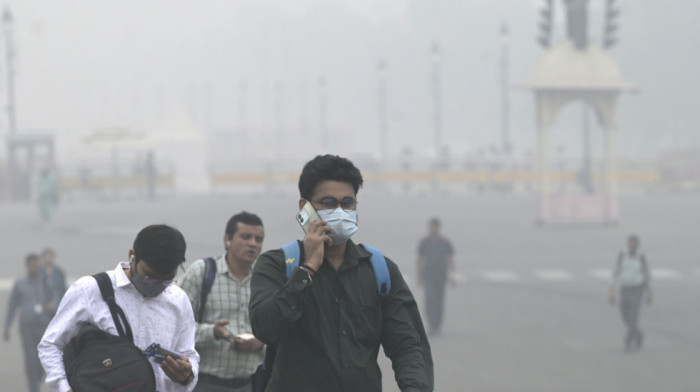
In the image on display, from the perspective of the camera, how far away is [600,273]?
72.6ft

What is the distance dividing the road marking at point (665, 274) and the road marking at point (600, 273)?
0.71m

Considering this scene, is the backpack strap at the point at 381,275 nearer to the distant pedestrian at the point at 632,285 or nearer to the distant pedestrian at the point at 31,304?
the distant pedestrian at the point at 31,304

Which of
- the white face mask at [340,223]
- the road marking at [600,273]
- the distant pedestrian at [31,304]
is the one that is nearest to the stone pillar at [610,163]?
the road marking at [600,273]

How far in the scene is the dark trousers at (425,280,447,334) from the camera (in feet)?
56.2

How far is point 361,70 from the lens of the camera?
133000 mm

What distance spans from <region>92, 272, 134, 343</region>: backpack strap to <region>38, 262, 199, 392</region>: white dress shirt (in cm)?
1

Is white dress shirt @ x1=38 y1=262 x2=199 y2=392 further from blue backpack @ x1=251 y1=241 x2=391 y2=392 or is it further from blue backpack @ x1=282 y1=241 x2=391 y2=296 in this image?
blue backpack @ x1=282 y1=241 x2=391 y2=296

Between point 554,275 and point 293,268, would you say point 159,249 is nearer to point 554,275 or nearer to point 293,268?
point 293,268

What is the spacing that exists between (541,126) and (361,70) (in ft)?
346

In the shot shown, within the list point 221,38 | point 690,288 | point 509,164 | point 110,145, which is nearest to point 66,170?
point 110,145

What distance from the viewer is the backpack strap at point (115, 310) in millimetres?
4309

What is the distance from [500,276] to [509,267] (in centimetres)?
105

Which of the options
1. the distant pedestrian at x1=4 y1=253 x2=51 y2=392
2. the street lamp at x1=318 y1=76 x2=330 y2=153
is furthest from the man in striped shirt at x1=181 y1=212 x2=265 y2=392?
the street lamp at x1=318 y1=76 x2=330 y2=153

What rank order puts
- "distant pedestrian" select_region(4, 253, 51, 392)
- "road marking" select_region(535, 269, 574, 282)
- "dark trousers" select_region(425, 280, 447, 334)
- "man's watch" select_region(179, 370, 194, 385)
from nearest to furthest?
1. "man's watch" select_region(179, 370, 194, 385)
2. "distant pedestrian" select_region(4, 253, 51, 392)
3. "dark trousers" select_region(425, 280, 447, 334)
4. "road marking" select_region(535, 269, 574, 282)
